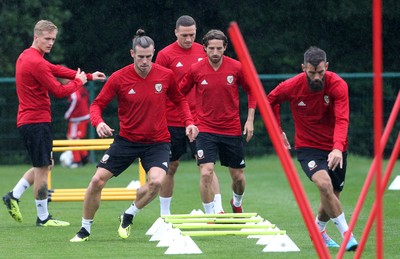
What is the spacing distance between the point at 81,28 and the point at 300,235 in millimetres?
18151

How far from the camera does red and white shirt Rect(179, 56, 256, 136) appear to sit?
41.4ft

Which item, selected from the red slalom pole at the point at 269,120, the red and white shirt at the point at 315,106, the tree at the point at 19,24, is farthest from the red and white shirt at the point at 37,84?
the tree at the point at 19,24

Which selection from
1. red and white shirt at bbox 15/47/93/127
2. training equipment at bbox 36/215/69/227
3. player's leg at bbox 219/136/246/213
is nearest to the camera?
red and white shirt at bbox 15/47/93/127

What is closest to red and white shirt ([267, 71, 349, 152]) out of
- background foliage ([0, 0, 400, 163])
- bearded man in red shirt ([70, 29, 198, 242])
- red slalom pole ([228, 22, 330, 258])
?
bearded man in red shirt ([70, 29, 198, 242])

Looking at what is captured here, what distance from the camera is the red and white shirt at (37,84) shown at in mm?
12344

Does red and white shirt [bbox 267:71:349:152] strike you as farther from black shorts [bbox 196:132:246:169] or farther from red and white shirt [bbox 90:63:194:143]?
black shorts [bbox 196:132:246:169]

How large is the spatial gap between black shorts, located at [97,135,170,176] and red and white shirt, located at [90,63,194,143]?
61 millimetres

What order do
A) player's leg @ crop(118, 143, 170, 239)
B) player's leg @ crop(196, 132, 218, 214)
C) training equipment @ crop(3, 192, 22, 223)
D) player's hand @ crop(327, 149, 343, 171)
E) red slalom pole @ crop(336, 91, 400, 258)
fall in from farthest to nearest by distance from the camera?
training equipment @ crop(3, 192, 22, 223), player's leg @ crop(196, 132, 218, 214), player's leg @ crop(118, 143, 170, 239), player's hand @ crop(327, 149, 343, 171), red slalom pole @ crop(336, 91, 400, 258)

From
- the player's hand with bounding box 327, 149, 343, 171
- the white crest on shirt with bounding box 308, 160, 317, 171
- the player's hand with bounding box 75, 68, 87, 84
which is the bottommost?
the white crest on shirt with bounding box 308, 160, 317, 171

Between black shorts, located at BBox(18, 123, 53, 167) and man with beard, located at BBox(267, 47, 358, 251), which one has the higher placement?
man with beard, located at BBox(267, 47, 358, 251)

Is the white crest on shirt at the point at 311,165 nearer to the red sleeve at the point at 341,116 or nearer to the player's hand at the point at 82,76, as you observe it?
the red sleeve at the point at 341,116

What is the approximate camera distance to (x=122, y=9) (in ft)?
95.5

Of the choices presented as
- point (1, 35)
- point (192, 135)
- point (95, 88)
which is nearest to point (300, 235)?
point (192, 135)

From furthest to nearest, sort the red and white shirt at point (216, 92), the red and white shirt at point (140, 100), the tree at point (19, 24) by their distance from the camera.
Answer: the tree at point (19, 24), the red and white shirt at point (216, 92), the red and white shirt at point (140, 100)
